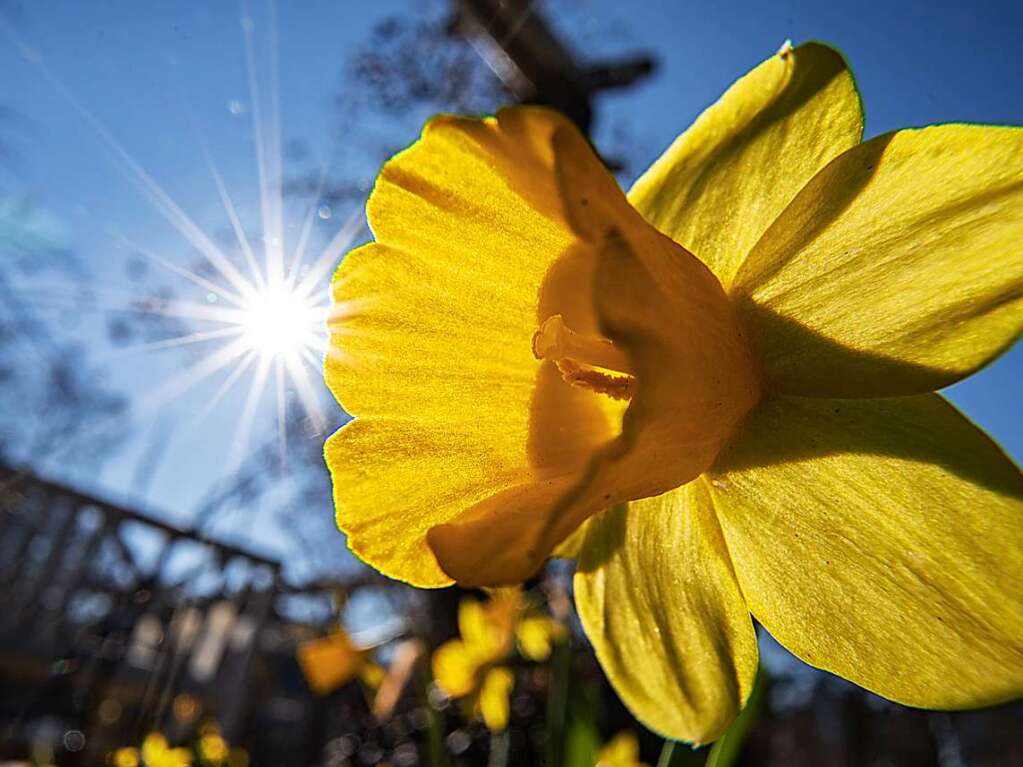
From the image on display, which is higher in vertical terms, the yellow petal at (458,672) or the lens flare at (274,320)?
the lens flare at (274,320)

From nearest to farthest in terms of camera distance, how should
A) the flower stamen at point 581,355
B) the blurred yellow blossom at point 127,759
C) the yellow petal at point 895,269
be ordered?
the yellow petal at point 895,269 < the flower stamen at point 581,355 < the blurred yellow blossom at point 127,759

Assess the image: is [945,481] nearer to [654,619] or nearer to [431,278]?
[654,619]

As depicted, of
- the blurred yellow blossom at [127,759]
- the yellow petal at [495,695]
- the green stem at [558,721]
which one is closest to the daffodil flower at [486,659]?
the yellow petal at [495,695]

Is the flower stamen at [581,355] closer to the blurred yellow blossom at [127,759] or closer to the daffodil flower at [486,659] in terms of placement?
the daffodil flower at [486,659]

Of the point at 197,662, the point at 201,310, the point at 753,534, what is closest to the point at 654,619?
the point at 753,534

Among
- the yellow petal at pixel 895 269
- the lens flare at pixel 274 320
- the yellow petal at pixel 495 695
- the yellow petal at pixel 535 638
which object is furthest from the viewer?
the yellow petal at pixel 535 638

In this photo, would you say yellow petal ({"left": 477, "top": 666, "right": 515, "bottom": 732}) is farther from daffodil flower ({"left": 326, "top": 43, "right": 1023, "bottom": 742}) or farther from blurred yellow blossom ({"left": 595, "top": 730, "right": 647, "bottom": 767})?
daffodil flower ({"left": 326, "top": 43, "right": 1023, "bottom": 742})
